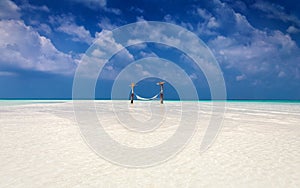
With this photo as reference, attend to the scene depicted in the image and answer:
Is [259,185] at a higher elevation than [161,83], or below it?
below

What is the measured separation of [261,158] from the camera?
15.2 feet

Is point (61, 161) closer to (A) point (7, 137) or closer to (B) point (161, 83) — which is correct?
(A) point (7, 137)

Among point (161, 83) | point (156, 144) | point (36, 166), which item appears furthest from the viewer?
point (161, 83)

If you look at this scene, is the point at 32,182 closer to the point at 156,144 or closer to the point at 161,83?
the point at 156,144

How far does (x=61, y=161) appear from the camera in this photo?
4301mm

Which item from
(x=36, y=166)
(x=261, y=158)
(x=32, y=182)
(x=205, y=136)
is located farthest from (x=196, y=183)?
(x=205, y=136)

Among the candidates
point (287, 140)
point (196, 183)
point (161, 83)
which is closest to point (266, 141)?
point (287, 140)

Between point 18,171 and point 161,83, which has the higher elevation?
point 161,83

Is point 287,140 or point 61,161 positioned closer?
point 61,161

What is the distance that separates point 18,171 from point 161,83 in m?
28.1

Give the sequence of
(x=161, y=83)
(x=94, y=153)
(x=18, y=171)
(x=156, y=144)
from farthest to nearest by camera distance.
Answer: (x=161, y=83) < (x=156, y=144) < (x=94, y=153) < (x=18, y=171)

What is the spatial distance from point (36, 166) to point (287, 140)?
21.2 feet

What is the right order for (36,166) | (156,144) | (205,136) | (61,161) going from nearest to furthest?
(36,166), (61,161), (156,144), (205,136)

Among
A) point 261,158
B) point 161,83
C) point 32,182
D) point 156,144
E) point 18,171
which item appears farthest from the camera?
point 161,83
